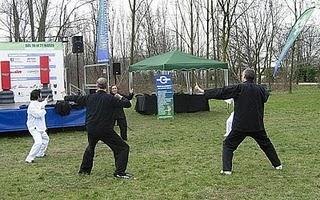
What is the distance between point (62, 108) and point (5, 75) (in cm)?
475

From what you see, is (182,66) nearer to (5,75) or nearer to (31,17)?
(5,75)

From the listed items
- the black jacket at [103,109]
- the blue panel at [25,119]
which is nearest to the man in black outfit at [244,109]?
the black jacket at [103,109]

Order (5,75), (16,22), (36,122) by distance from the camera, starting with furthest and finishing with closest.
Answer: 1. (16,22)
2. (5,75)
3. (36,122)

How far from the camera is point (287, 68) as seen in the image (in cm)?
4734

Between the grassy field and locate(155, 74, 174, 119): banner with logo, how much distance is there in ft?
14.9

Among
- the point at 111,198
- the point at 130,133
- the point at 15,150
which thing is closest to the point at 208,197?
the point at 111,198

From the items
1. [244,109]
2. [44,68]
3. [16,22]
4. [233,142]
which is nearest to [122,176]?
[233,142]

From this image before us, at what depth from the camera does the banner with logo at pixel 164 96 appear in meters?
19.4

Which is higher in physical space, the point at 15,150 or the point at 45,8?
the point at 45,8

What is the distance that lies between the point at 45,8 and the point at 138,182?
83.8 feet

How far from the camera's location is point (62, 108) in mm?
15266

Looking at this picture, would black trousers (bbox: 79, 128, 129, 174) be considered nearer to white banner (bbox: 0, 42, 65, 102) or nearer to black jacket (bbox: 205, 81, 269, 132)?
black jacket (bbox: 205, 81, 269, 132)

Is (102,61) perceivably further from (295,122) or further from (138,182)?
(138,182)

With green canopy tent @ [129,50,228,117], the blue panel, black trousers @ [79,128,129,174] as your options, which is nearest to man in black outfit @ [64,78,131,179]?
black trousers @ [79,128,129,174]
